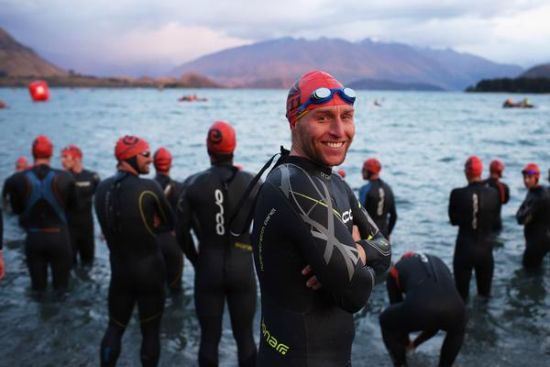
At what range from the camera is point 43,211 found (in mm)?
7062

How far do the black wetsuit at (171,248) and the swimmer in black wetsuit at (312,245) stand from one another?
210 inches

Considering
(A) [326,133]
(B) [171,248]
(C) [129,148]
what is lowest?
(B) [171,248]

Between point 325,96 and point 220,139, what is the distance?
2.68 metres

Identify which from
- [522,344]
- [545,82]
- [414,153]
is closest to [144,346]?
[522,344]

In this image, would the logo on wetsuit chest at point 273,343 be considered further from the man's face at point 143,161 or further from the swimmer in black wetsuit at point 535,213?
the swimmer in black wetsuit at point 535,213

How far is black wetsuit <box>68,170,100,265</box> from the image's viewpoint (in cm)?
899

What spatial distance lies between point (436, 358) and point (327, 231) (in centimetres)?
469

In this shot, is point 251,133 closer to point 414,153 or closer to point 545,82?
point 414,153

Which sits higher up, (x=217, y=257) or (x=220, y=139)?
(x=220, y=139)

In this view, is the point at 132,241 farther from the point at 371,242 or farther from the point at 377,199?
the point at 377,199

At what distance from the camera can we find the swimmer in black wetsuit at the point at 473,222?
7.51 meters

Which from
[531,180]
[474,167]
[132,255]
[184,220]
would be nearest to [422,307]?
[184,220]

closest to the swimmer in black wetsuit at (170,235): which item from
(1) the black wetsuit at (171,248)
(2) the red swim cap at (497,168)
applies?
(1) the black wetsuit at (171,248)

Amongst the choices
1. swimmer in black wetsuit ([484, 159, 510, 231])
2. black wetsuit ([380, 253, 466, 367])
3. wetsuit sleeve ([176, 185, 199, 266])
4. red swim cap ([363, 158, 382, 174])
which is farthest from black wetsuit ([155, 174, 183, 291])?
swimmer in black wetsuit ([484, 159, 510, 231])
